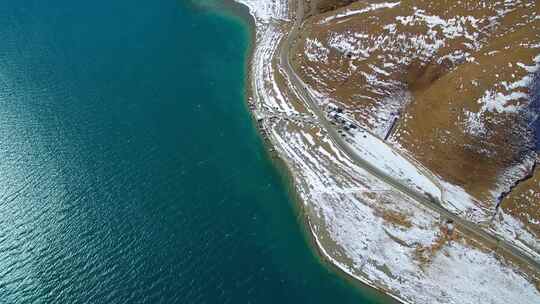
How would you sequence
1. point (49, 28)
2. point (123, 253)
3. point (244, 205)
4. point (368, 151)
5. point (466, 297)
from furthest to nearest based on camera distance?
point (49, 28) → point (368, 151) → point (244, 205) → point (123, 253) → point (466, 297)

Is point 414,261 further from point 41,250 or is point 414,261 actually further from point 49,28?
point 49,28

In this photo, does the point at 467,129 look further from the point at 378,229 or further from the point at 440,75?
the point at 378,229

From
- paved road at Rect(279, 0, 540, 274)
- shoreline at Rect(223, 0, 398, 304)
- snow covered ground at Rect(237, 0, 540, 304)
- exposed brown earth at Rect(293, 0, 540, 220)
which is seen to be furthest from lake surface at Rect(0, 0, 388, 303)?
exposed brown earth at Rect(293, 0, 540, 220)

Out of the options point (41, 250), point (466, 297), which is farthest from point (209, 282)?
point (466, 297)

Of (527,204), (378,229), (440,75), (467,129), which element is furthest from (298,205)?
(440,75)

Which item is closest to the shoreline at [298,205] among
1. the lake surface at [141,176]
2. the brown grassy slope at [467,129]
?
the lake surface at [141,176]

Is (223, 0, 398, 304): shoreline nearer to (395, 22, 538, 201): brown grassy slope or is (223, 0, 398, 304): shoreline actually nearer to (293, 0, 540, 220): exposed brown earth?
(293, 0, 540, 220): exposed brown earth

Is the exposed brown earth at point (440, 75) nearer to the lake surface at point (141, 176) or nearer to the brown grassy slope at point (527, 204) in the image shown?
the brown grassy slope at point (527, 204)
